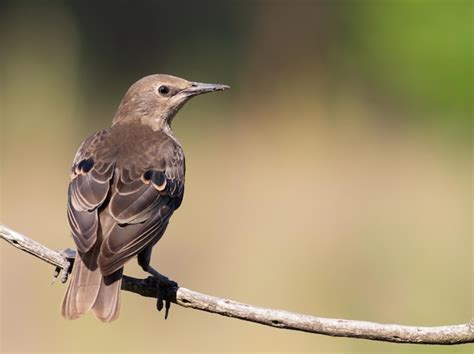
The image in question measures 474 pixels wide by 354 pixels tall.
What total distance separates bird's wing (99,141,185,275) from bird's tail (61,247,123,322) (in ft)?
0.41

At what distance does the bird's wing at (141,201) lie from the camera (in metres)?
5.92

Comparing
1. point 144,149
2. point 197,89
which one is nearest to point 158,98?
point 197,89

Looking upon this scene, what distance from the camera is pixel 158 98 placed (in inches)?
300

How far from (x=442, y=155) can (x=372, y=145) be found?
1.03m

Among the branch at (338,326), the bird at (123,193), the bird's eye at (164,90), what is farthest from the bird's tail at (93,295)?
the bird's eye at (164,90)

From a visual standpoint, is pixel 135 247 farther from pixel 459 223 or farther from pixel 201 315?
pixel 459 223

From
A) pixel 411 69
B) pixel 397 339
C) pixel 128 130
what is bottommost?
pixel 397 339

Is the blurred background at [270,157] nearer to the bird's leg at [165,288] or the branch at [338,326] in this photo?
the bird's leg at [165,288]

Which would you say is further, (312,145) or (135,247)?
(312,145)

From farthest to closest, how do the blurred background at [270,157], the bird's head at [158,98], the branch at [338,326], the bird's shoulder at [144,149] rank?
the blurred background at [270,157] → the bird's head at [158,98] → the bird's shoulder at [144,149] → the branch at [338,326]

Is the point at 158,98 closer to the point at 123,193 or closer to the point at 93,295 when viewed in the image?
the point at 123,193

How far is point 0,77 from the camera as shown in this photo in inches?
430

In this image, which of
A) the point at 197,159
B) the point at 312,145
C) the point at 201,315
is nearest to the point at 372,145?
the point at 312,145

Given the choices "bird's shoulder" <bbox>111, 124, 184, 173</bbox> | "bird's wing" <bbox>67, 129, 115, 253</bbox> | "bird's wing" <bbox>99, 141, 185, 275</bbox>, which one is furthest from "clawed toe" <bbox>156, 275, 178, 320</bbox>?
"bird's shoulder" <bbox>111, 124, 184, 173</bbox>
